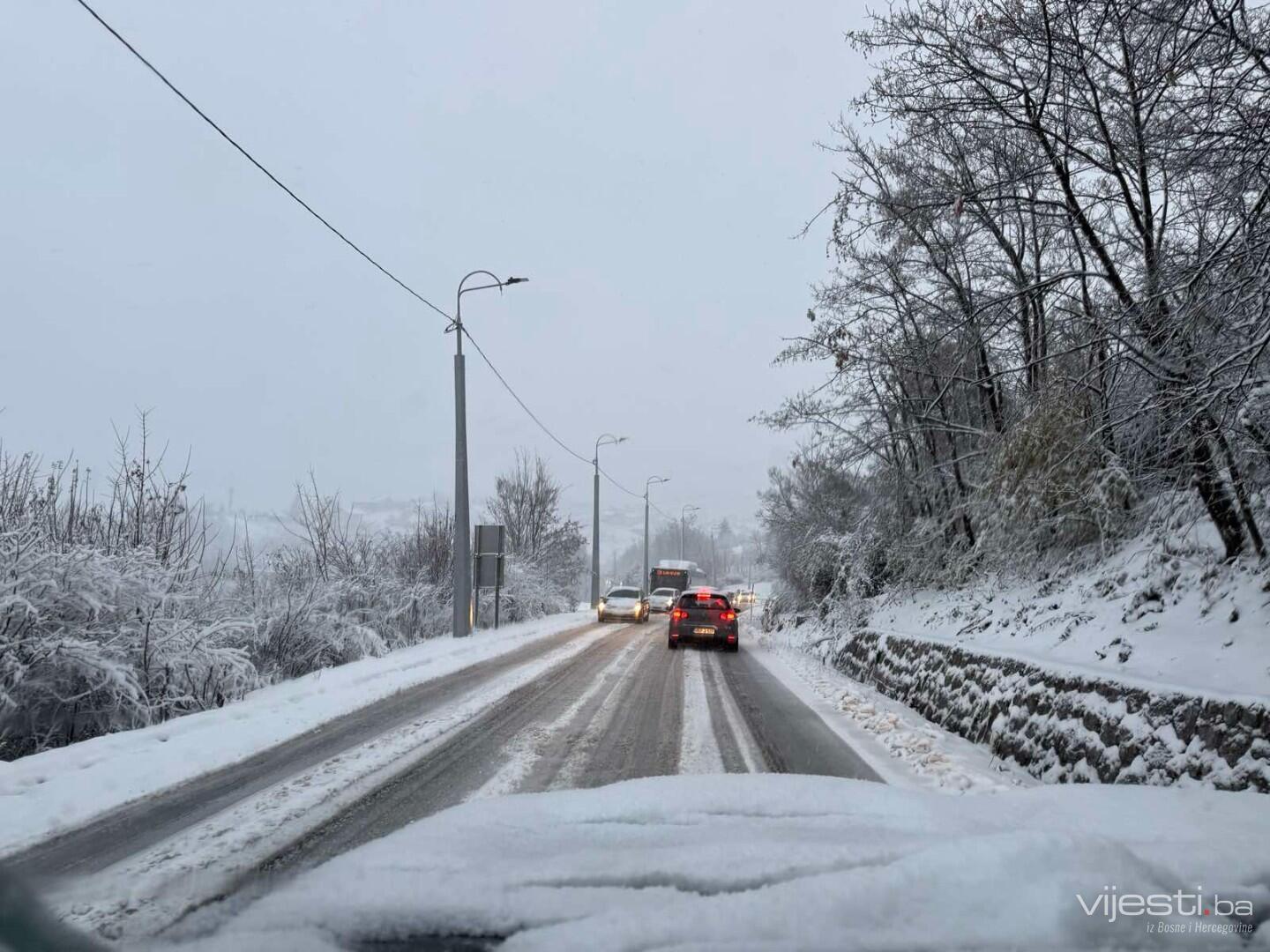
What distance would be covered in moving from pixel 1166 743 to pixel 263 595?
12610 mm

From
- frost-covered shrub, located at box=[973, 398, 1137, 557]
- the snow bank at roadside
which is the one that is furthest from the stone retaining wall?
frost-covered shrub, located at box=[973, 398, 1137, 557]

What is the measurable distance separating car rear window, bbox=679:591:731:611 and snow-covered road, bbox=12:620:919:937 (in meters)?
7.27

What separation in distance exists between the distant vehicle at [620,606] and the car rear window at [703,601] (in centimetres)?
1130

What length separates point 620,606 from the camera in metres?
31.5

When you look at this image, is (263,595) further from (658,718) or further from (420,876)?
(420,876)

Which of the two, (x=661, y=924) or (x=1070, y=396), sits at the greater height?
(x=1070, y=396)

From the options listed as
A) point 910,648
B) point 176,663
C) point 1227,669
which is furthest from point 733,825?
point 910,648

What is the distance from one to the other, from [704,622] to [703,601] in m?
0.58

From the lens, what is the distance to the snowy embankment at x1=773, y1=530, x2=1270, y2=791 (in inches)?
197

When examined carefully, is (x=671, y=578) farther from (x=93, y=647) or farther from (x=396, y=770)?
(x=396, y=770)

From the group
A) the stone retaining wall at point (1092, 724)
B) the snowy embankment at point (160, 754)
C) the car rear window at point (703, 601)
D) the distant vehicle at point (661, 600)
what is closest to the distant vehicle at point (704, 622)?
the car rear window at point (703, 601)

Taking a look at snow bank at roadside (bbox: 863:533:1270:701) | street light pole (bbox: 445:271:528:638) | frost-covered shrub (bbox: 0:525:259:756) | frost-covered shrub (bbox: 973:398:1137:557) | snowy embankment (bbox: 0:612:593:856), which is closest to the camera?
snowy embankment (bbox: 0:612:593:856)

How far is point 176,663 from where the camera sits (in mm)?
8766

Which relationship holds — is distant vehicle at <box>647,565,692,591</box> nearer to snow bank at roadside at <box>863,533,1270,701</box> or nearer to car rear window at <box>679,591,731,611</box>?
car rear window at <box>679,591,731,611</box>
